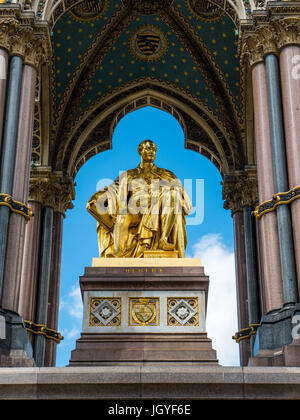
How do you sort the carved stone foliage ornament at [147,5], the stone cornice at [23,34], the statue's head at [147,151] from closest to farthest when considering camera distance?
the stone cornice at [23,34], the statue's head at [147,151], the carved stone foliage ornament at [147,5]

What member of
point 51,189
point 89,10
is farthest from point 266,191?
point 89,10

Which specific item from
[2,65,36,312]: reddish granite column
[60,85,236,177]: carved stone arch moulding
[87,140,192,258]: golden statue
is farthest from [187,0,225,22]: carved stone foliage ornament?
[2,65,36,312]: reddish granite column

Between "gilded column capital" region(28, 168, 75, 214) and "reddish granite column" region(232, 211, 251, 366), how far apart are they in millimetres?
4332

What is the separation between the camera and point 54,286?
56.5ft

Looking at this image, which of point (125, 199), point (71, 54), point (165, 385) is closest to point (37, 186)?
point (71, 54)

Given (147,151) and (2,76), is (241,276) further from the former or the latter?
(2,76)

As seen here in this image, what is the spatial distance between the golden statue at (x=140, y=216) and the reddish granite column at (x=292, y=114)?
8.15ft

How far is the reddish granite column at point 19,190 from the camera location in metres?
11.1

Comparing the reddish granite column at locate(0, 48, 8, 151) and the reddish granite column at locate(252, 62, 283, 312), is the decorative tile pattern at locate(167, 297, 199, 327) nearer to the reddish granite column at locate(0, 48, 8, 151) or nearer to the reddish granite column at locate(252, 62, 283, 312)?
the reddish granite column at locate(252, 62, 283, 312)

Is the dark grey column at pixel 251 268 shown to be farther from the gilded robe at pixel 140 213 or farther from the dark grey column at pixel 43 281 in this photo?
the dark grey column at pixel 43 281

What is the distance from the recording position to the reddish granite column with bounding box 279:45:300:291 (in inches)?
442

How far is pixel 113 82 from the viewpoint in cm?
1912

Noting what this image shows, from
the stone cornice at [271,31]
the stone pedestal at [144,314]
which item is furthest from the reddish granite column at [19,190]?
the stone cornice at [271,31]

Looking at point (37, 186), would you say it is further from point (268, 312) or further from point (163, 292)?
point (268, 312)
